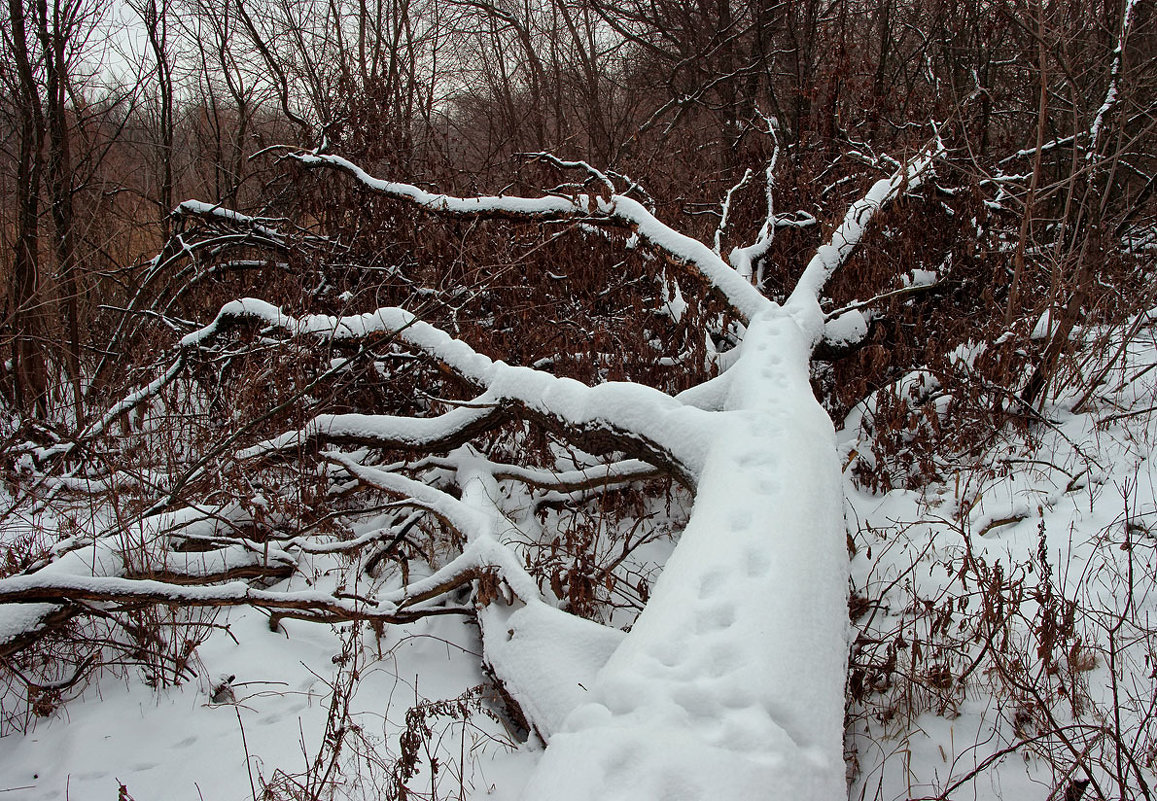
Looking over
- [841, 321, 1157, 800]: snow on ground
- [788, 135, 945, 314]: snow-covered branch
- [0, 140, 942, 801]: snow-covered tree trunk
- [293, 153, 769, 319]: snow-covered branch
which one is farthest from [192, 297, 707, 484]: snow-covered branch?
[788, 135, 945, 314]: snow-covered branch

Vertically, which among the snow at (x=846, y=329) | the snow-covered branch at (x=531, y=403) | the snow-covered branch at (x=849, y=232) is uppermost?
the snow-covered branch at (x=849, y=232)

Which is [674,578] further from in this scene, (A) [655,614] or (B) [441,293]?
(B) [441,293]

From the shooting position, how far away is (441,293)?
Result: 4.29 m

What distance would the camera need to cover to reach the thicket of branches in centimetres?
314

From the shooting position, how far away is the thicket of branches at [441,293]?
10.3 feet

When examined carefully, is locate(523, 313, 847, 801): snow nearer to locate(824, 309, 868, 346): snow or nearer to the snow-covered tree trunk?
the snow-covered tree trunk

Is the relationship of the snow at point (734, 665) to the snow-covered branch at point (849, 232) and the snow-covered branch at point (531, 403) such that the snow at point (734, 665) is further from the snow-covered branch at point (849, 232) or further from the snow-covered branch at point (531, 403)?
the snow-covered branch at point (849, 232)

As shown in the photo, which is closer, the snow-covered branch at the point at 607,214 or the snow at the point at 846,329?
the snow-covered branch at the point at 607,214

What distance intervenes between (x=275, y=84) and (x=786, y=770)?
28.9ft

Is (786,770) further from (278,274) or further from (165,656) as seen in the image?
(278,274)

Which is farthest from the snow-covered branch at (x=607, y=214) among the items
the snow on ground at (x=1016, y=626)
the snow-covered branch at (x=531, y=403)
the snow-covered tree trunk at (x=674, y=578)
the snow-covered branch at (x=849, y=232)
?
the snow on ground at (x=1016, y=626)

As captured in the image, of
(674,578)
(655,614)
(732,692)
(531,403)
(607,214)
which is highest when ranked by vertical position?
(607,214)

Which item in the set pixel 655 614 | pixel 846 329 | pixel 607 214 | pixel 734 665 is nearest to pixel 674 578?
pixel 655 614

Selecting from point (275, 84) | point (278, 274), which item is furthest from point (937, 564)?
point (275, 84)
